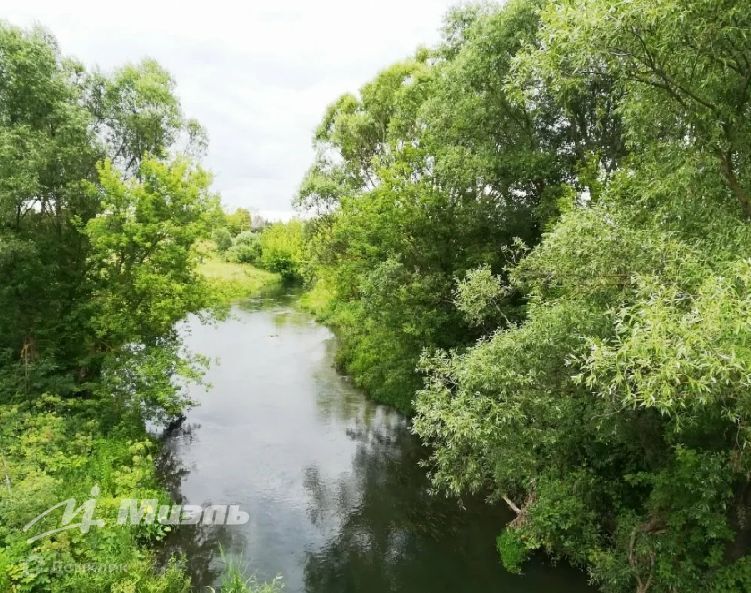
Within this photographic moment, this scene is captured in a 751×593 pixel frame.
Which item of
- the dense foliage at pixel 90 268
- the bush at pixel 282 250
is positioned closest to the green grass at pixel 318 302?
the bush at pixel 282 250

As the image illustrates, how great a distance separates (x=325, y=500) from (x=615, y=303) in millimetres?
10802

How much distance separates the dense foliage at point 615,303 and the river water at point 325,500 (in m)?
1.55

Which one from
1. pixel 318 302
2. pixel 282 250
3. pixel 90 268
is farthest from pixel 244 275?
pixel 90 268

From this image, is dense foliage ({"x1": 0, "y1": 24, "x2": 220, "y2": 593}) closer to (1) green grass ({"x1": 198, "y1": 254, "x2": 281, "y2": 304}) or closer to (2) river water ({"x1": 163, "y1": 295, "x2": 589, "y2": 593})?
(2) river water ({"x1": 163, "y1": 295, "x2": 589, "y2": 593})

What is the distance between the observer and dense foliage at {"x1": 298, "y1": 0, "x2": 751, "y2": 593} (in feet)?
21.6

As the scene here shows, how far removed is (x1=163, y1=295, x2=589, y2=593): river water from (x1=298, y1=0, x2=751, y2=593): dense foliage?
1550 mm

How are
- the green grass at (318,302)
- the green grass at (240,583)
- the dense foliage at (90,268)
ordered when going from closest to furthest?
the green grass at (240,583) → the dense foliage at (90,268) → the green grass at (318,302)

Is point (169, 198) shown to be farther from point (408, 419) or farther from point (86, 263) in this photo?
point (408, 419)

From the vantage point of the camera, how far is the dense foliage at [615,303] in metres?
6.58

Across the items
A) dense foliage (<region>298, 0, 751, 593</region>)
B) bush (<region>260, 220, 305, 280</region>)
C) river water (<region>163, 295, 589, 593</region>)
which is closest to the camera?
dense foliage (<region>298, 0, 751, 593</region>)

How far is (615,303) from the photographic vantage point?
28.0ft

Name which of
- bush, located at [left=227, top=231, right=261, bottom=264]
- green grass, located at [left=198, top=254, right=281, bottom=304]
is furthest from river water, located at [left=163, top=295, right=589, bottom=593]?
bush, located at [left=227, top=231, right=261, bottom=264]

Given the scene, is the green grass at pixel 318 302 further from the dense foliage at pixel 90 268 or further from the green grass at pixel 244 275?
the dense foliage at pixel 90 268

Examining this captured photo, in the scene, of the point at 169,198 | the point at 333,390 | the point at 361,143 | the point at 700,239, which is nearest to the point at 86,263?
the point at 169,198
